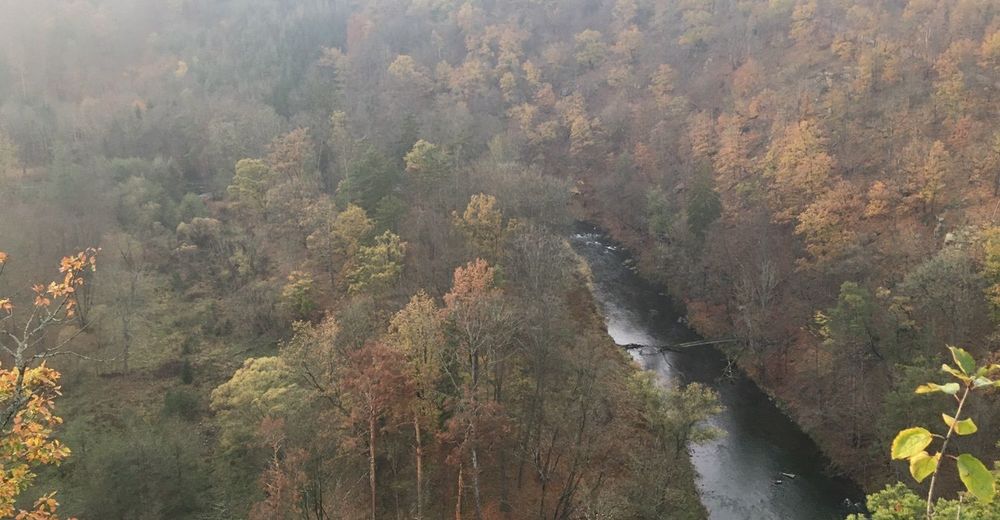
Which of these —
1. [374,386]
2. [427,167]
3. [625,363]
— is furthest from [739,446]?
[427,167]

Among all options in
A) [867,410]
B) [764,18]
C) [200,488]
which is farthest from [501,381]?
[764,18]

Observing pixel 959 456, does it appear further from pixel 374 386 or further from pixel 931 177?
pixel 931 177

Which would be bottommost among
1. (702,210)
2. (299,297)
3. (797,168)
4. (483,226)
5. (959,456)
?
(702,210)

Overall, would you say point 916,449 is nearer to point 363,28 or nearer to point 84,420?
point 84,420


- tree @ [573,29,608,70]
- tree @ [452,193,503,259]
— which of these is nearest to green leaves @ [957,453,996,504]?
tree @ [452,193,503,259]

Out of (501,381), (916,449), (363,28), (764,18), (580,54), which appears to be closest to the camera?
(916,449)

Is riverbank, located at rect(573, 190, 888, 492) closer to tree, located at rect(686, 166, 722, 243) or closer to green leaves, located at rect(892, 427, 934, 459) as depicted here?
tree, located at rect(686, 166, 722, 243)
